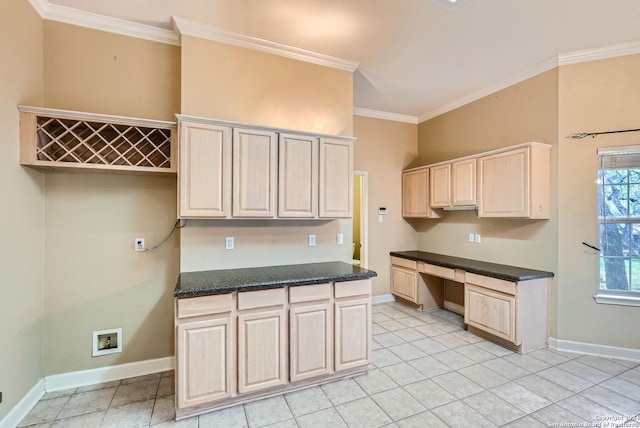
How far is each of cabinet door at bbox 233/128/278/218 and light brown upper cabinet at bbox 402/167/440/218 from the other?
2.76 meters

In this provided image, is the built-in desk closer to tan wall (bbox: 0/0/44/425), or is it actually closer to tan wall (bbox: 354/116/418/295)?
tan wall (bbox: 354/116/418/295)

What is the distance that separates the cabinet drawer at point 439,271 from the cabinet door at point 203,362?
290 centimetres

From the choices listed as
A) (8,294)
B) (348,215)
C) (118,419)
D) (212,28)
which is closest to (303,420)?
(118,419)

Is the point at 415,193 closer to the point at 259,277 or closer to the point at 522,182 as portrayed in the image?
the point at 522,182

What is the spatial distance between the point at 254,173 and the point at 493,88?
132 inches

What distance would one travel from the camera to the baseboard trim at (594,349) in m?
2.88

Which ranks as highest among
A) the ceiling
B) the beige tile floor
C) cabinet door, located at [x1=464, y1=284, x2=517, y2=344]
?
the ceiling

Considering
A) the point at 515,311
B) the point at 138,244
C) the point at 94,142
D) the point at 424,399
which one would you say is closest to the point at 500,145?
the point at 515,311

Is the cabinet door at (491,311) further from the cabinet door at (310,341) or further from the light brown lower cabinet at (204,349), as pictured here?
the light brown lower cabinet at (204,349)

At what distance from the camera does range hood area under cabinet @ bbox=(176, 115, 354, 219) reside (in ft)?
7.83

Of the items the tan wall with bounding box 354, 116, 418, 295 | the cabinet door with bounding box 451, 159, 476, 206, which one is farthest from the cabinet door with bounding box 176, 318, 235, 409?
the cabinet door with bounding box 451, 159, 476, 206

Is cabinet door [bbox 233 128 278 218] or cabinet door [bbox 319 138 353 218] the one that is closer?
cabinet door [bbox 233 128 278 218]

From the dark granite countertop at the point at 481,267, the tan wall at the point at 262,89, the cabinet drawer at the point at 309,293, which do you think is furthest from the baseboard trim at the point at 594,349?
the tan wall at the point at 262,89

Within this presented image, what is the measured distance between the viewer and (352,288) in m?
2.59
